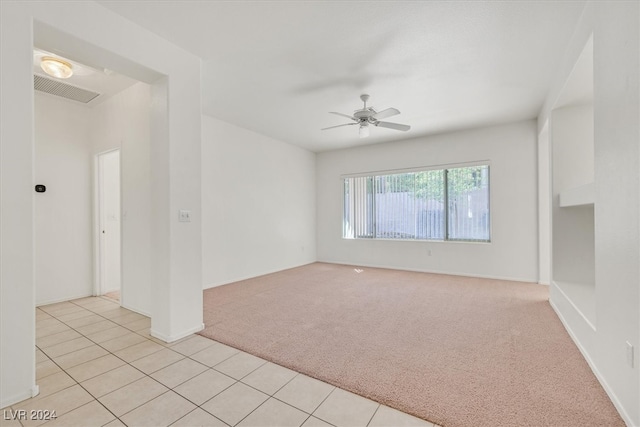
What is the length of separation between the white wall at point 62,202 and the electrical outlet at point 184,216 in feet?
8.23

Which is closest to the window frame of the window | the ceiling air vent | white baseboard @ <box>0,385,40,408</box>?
the window

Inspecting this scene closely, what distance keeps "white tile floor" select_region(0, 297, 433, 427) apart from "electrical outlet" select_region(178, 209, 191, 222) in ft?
3.63

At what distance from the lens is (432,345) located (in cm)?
246

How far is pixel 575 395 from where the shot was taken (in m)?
1.77

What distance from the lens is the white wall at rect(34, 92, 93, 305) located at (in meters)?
3.68

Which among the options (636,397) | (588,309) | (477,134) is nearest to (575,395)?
(636,397)

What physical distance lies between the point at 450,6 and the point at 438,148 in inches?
143

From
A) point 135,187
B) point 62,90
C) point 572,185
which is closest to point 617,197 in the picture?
point 572,185

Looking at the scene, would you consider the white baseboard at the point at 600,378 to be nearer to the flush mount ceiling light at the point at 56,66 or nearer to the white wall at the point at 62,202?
→ the flush mount ceiling light at the point at 56,66

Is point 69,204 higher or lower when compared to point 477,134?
lower

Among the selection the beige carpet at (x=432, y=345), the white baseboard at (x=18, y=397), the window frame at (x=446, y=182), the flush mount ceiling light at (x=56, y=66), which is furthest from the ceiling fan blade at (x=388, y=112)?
the white baseboard at (x=18, y=397)

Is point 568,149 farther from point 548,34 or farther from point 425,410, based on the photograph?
point 425,410

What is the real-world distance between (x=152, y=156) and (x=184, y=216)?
0.65 meters

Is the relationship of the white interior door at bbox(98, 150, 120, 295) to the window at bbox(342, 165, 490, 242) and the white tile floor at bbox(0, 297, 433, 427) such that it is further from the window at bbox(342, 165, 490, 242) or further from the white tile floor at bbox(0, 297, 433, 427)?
the window at bbox(342, 165, 490, 242)
